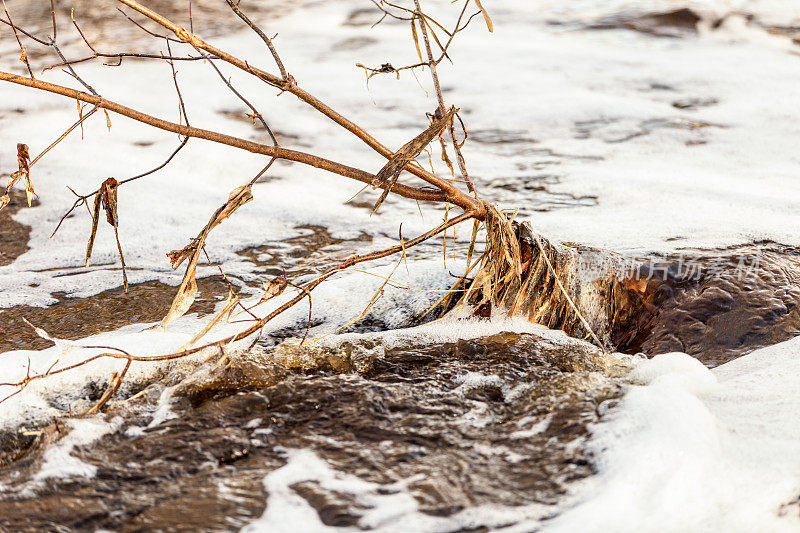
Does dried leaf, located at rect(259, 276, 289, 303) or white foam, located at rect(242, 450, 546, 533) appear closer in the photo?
white foam, located at rect(242, 450, 546, 533)

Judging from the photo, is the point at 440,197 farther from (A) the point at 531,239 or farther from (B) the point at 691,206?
(B) the point at 691,206

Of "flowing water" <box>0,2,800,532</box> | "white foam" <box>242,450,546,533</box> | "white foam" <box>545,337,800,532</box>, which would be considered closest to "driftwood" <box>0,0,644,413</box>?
"flowing water" <box>0,2,800,532</box>

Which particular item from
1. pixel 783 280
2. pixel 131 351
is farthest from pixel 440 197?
pixel 783 280

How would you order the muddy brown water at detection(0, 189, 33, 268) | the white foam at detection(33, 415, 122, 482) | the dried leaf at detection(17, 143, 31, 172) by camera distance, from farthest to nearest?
the muddy brown water at detection(0, 189, 33, 268) < the dried leaf at detection(17, 143, 31, 172) < the white foam at detection(33, 415, 122, 482)

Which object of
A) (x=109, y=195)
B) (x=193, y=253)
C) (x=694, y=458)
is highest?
(x=109, y=195)

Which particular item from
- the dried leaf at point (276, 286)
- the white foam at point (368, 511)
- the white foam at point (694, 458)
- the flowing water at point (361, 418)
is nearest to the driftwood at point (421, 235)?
the dried leaf at point (276, 286)

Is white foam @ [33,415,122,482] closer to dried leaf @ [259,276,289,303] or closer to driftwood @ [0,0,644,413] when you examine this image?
driftwood @ [0,0,644,413]

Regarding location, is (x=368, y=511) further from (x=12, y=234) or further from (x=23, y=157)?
(x=12, y=234)

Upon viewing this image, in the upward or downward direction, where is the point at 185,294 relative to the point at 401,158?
downward

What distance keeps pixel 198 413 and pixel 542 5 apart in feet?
27.9

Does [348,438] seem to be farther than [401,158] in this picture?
No

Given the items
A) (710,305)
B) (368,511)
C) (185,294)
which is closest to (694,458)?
(368,511)

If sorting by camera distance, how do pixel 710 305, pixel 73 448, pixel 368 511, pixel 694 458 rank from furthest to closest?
1. pixel 710 305
2. pixel 73 448
3. pixel 694 458
4. pixel 368 511

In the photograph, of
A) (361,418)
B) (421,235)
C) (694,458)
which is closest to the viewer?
(694,458)
